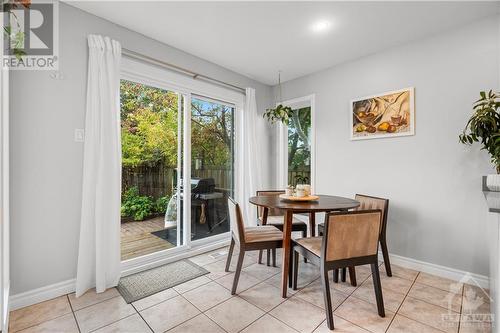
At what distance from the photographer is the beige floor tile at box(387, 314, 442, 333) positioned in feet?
5.39

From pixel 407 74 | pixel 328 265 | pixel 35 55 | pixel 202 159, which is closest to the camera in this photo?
pixel 328 265

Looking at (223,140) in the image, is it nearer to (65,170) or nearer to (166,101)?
(166,101)

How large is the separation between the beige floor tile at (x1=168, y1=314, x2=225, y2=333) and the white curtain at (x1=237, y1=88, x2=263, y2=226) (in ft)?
6.45

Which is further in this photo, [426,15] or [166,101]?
[166,101]

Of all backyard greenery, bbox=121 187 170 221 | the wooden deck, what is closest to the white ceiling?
backyard greenery, bbox=121 187 170 221

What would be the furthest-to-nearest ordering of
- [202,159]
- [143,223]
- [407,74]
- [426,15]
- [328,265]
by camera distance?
[202,159]
[143,223]
[407,74]
[426,15]
[328,265]

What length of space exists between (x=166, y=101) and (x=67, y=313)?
89.3 inches

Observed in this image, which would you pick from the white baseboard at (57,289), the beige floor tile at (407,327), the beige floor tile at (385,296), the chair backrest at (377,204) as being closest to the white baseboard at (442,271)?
the chair backrest at (377,204)

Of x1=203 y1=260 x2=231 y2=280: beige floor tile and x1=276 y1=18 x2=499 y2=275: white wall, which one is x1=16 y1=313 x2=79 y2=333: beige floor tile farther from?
x1=276 y1=18 x2=499 y2=275: white wall

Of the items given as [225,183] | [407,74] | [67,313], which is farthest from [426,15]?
[67,313]

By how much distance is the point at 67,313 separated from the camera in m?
1.83

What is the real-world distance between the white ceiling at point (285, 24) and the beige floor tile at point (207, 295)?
2.56 metres

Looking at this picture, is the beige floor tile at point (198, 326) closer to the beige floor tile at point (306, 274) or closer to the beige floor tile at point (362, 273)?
the beige floor tile at point (306, 274)

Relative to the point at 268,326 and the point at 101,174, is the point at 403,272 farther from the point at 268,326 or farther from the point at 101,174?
the point at 101,174
